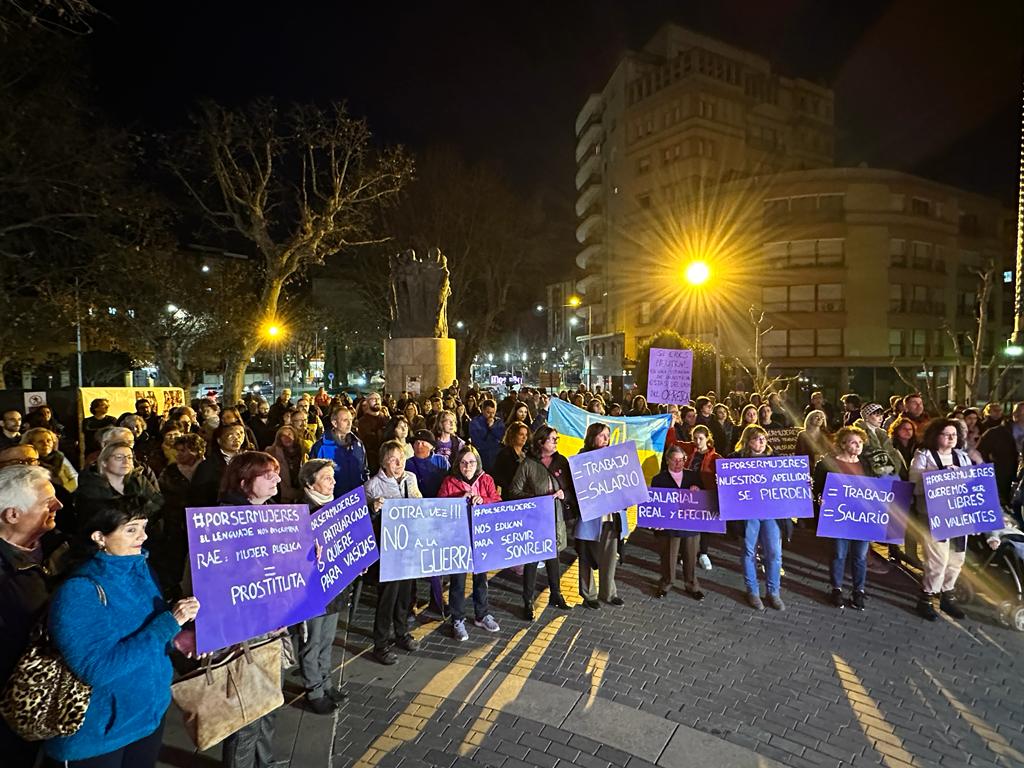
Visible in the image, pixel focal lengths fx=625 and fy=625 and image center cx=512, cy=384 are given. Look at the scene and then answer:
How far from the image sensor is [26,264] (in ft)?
67.7

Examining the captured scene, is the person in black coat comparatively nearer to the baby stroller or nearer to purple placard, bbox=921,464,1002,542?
purple placard, bbox=921,464,1002,542

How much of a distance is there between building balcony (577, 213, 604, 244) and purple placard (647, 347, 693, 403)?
46.6 m

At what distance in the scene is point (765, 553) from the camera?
6.59 m

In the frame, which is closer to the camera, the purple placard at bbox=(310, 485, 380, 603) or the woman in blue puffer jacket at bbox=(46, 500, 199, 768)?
the woman in blue puffer jacket at bbox=(46, 500, 199, 768)

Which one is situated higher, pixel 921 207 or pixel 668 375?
pixel 921 207

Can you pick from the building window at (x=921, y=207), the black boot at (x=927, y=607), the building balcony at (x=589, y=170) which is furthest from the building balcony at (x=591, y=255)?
the black boot at (x=927, y=607)

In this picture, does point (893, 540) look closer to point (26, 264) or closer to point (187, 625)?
point (187, 625)

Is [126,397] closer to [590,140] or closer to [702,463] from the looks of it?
[702,463]

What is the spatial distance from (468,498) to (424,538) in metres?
0.55

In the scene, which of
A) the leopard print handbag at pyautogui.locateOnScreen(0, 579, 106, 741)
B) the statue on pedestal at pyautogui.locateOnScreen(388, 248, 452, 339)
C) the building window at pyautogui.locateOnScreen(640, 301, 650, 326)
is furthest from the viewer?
the building window at pyautogui.locateOnScreen(640, 301, 650, 326)

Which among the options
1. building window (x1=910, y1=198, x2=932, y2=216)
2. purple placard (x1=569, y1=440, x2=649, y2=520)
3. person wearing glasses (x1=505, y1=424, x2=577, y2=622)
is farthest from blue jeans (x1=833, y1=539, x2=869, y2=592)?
building window (x1=910, y1=198, x2=932, y2=216)

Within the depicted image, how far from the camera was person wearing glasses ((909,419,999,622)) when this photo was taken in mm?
6176

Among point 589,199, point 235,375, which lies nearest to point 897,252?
point 589,199

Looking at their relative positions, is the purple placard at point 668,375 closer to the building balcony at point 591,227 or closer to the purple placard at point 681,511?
the purple placard at point 681,511
